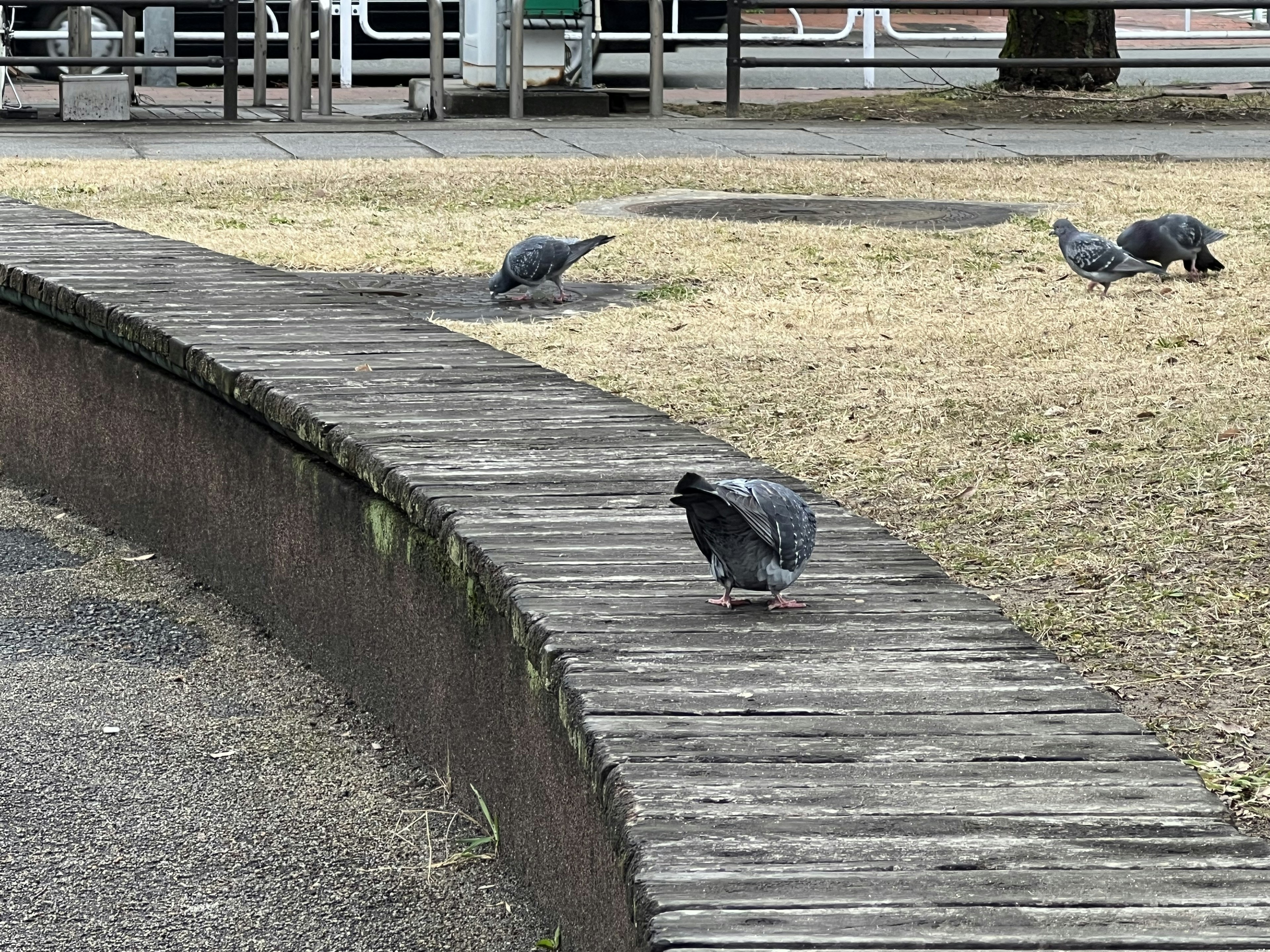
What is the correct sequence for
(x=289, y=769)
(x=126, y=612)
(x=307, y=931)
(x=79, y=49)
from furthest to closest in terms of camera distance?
(x=79, y=49)
(x=126, y=612)
(x=289, y=769)
(x=307, y=931)

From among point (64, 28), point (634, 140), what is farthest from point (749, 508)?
point (64, 28)

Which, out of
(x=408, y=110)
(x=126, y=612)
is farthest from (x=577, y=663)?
(x=408, y=110)

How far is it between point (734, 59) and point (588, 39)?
4.28 ft

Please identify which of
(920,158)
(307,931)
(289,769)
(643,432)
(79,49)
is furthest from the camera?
(79,49)

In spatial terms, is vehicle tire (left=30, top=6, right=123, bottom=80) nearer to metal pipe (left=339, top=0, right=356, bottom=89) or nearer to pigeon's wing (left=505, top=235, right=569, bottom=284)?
metal pipe (left=339, top=0, right=356, bottom=89)

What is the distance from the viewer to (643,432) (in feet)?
14.0

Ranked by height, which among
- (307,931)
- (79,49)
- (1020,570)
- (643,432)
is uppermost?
(79,49)

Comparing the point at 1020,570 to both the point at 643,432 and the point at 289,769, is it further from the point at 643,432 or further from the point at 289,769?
the point at 289,769

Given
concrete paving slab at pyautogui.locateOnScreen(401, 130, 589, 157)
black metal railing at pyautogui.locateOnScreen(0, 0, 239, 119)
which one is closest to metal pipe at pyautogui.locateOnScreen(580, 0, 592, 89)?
concrete paving slab at pyautogui.locateOnScreen(401, 130, 589, 157)

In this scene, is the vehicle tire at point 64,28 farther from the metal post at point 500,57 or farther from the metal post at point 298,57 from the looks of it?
the metal post at point 500,57

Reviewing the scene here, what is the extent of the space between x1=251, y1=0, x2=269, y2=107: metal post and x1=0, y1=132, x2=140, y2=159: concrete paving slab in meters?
1.98

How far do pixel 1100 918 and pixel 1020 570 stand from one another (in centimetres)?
237

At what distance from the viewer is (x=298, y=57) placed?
52.3ft

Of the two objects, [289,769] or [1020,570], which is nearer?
[289,769]
